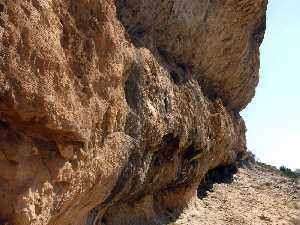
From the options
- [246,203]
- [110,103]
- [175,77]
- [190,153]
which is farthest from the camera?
[246,203]

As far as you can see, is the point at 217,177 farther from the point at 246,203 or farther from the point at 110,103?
the point at 110,103

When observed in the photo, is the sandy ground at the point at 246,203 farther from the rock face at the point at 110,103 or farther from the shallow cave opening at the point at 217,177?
the rock face at the point at 110,103

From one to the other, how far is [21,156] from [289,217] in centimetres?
1118

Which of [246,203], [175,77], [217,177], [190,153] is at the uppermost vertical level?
[175,77]

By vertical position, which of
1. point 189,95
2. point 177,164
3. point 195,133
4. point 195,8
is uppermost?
point 195,8

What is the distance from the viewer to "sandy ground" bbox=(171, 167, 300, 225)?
13.8m

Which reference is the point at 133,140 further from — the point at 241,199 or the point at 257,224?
the point at 241,199

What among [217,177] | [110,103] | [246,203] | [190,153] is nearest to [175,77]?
[190,153]

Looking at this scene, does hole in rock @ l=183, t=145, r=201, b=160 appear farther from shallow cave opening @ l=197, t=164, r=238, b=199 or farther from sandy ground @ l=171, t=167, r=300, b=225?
shallow cave opening @ l=197, t=164, r=238, b=199

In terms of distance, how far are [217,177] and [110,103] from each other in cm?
1172

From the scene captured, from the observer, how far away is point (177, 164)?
39.3 ft

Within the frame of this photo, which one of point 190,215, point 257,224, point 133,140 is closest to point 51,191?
point 133,140

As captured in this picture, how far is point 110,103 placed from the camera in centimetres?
761

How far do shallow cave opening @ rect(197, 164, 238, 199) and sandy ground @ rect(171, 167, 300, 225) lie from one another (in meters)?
0.08
